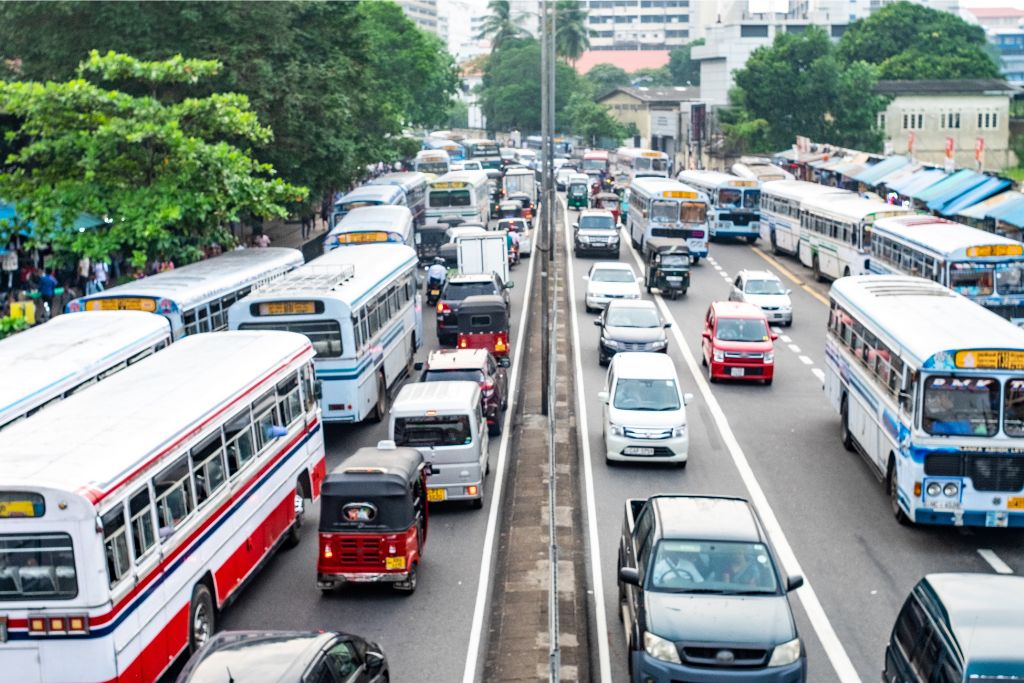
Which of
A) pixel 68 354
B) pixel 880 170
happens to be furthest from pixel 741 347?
pixel 880 170

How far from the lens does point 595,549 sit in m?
18.4

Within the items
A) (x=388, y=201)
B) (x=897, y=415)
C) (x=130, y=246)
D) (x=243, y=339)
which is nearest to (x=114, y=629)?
(x=243, y=339)

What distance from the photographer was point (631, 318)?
30.9 m

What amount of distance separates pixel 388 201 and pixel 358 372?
2633cm

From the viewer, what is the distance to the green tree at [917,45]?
340 feet

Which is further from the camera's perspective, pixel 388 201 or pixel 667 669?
pixel 388 201

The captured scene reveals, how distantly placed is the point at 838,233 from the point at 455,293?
55.3 ft

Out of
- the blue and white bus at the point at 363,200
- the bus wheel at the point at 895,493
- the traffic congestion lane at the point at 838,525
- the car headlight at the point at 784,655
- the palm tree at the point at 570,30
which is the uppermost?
the palm tree at the point at 570,30

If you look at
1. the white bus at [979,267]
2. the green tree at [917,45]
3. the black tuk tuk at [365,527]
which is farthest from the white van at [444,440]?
the green tree at [917,45]

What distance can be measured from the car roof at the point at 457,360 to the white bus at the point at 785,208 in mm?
27813

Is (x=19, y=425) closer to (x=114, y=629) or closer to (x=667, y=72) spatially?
(x=114, y=629)

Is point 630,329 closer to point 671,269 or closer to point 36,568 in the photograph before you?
point 671,269

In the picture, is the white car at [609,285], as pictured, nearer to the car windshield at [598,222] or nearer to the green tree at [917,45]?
the car windshield at [598,222]

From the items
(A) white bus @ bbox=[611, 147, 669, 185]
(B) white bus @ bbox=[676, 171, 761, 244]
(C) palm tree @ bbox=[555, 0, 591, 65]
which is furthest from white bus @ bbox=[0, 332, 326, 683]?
(C) palm tree @ bbox=[555, 0, 591, 65]
